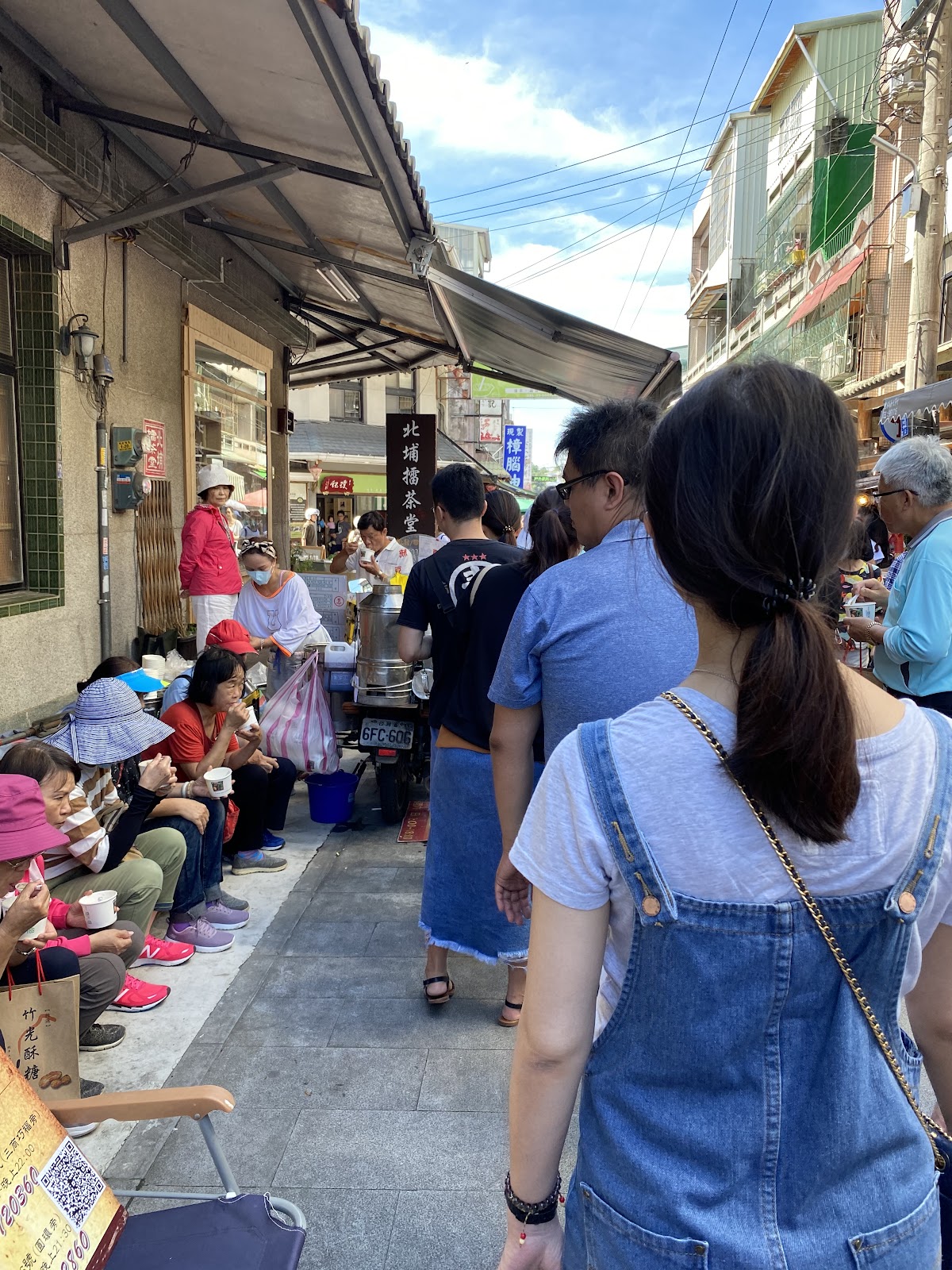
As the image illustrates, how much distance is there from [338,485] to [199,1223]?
2678 centimetres

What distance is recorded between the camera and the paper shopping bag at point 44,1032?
228cm

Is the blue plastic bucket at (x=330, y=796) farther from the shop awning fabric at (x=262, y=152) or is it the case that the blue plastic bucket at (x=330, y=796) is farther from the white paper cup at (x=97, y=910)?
the shop awning fabric at (x=262, y=152)

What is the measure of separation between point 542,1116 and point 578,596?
1.29 m

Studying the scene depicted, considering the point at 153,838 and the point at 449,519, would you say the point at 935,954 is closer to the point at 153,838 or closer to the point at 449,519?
the point at 449,519

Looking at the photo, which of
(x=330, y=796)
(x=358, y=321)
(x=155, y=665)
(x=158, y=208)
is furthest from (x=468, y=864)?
(x=358, y=321)

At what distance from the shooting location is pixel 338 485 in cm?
2773

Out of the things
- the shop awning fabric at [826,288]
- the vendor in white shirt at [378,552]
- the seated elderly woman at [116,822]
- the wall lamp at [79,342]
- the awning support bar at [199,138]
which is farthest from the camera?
the shop awning fabric at [826,288]

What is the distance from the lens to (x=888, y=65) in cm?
1605

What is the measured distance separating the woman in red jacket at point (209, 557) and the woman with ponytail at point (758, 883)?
5867 mm

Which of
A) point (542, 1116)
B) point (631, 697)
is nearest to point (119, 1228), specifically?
point (542, 1116)

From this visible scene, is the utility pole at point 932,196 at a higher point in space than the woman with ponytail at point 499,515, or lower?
higher

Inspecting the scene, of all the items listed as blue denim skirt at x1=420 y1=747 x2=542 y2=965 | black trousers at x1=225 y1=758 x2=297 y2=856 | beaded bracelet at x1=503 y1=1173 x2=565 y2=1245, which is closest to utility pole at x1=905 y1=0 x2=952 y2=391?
black trousers at x1=225 y1=758 x2=297 y2=856

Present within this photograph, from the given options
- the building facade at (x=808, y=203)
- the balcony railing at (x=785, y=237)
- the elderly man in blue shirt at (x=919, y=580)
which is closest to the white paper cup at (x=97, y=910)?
the elderly man in blue shirt at (x=919, y=580)

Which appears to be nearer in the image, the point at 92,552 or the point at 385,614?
the point at 385,614
